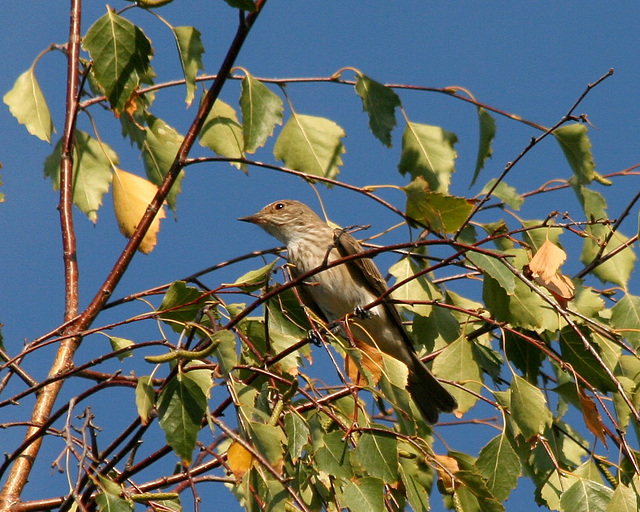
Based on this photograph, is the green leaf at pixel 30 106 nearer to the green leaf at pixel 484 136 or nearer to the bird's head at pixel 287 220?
the green leaf at pixel 484 136

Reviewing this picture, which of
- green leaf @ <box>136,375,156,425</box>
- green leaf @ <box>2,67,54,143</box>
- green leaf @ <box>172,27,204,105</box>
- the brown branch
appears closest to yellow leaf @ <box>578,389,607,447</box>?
green leaf @ <box>136,375,156,425</box>

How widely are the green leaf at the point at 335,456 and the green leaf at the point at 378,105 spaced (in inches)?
84.4

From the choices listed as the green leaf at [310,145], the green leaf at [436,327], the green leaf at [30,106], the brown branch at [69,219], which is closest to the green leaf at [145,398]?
Result: the brown branch at [69,219]

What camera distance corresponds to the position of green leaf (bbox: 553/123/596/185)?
182 inches

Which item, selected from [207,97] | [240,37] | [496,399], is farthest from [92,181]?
[496,399]

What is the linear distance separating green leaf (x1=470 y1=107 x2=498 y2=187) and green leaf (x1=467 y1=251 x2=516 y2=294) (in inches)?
54.8

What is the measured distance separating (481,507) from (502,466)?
10.8 inches

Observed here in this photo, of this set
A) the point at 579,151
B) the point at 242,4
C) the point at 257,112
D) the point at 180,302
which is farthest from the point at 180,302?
the point at 579,151

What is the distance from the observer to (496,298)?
407cm

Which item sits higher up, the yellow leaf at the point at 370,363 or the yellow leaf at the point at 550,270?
the yellow leaf at the point at 550,270

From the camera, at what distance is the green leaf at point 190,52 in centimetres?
446

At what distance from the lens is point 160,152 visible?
17.2 ft

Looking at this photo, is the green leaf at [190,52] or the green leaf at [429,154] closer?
the green leaf at [190,52]

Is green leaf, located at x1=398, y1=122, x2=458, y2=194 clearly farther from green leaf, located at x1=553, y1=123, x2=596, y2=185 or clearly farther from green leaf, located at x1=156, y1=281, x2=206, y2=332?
green leaf, located at x1=156, y1=281, x2=206, y2=332
